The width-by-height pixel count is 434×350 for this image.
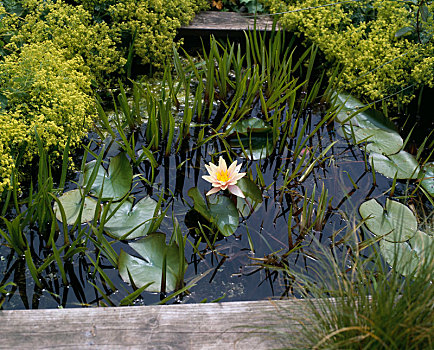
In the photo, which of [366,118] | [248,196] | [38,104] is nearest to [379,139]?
[366,118]

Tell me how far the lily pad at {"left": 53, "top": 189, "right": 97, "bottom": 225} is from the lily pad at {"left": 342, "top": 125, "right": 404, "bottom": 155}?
1.31 metres

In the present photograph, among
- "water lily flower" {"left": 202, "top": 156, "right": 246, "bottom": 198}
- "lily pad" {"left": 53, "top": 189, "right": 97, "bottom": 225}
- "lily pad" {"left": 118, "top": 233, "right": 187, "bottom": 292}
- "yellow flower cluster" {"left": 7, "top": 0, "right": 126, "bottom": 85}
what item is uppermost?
"yellow flower cluster" {"left": 7, "top": 0, "right": 126, "bottom": 85}

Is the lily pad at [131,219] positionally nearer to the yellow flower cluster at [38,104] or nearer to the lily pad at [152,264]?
the lily pad at [152,264]

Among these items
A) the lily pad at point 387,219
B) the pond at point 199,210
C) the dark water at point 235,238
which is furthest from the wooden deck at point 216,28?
the lily pad at point 387,219

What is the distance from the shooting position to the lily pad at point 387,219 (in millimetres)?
1851

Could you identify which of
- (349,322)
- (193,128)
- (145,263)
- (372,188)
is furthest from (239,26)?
(349,322)

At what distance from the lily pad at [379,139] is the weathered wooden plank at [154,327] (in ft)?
4.04

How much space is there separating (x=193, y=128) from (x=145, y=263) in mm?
983

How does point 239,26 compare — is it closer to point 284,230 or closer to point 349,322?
point 284,230

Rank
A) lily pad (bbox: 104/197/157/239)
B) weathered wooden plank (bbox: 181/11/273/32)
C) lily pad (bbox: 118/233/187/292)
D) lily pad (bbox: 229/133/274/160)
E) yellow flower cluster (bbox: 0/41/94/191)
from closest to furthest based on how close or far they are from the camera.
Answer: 1. lily pad (bbox: 118/233/187/292)
2. lily pad (bbox: 104/197/157/239)
3. yellow flower cluster (bbox: 0/41/94/191)
4. lily pad (bbox: 229/133/274/160)
5. weathered wooden plank (bbox: 181/11/273/32)

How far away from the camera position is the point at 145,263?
5.58ft

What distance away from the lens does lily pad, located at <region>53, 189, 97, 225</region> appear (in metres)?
1.84

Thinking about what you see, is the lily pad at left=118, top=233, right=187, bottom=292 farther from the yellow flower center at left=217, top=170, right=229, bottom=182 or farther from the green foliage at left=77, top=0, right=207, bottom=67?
the green foliage at left=77, top=0, right=207, bottom=67

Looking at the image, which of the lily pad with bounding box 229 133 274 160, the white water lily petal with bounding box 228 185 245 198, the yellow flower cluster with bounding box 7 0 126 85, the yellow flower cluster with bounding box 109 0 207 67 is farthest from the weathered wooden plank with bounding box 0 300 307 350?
the yellow flower cluster with bounding box 109 0 207 67
